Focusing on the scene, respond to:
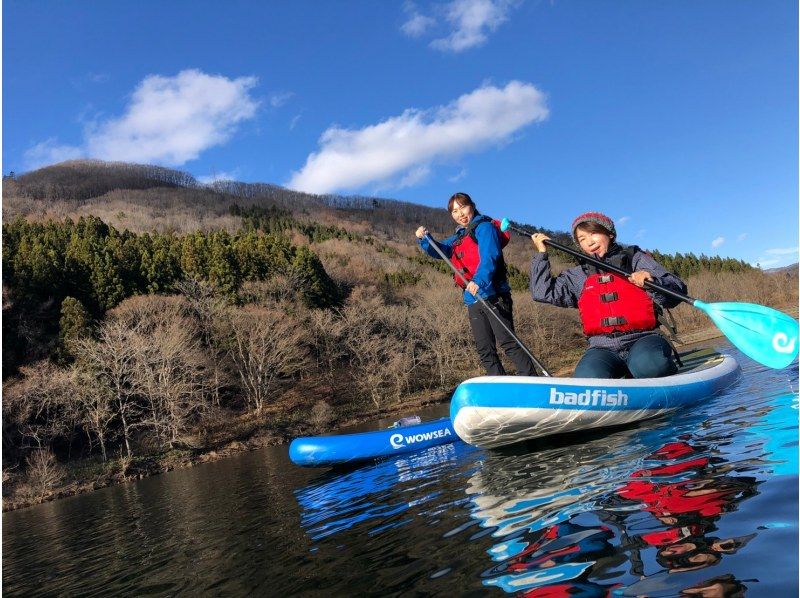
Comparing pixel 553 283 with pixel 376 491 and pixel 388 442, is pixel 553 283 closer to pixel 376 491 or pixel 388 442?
pixel 376 491

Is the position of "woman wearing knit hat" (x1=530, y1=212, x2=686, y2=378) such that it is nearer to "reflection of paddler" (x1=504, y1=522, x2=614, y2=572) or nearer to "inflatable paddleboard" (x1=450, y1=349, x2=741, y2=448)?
"inflatable paddleboard" (x1=450, y1=349, x2=741, y2=448)

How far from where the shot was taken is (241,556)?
4.83 metres

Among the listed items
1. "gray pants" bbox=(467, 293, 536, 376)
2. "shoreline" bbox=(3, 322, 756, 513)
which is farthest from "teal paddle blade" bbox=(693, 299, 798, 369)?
"shoreline" bbox=(3, 322, 756, 513)

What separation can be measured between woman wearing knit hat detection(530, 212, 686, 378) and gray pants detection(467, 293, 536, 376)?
0.65 meters

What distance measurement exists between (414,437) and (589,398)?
4.25m

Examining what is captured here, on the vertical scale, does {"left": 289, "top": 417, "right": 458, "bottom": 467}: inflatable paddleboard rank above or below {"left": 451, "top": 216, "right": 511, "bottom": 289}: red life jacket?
below

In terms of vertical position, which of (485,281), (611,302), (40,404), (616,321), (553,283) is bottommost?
(616,321)

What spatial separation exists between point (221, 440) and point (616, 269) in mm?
33653

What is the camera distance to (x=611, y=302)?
6426 millimetres

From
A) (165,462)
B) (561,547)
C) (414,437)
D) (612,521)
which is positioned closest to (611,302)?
(612,521)

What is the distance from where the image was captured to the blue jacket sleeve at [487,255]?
6.95 metres

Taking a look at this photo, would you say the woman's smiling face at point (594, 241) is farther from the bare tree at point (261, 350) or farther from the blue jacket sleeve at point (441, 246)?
the bare tree at point (261, 350)

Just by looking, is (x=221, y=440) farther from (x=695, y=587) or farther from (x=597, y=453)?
(x=695, y=587)

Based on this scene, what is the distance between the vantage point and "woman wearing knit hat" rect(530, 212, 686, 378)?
6.37 meters
